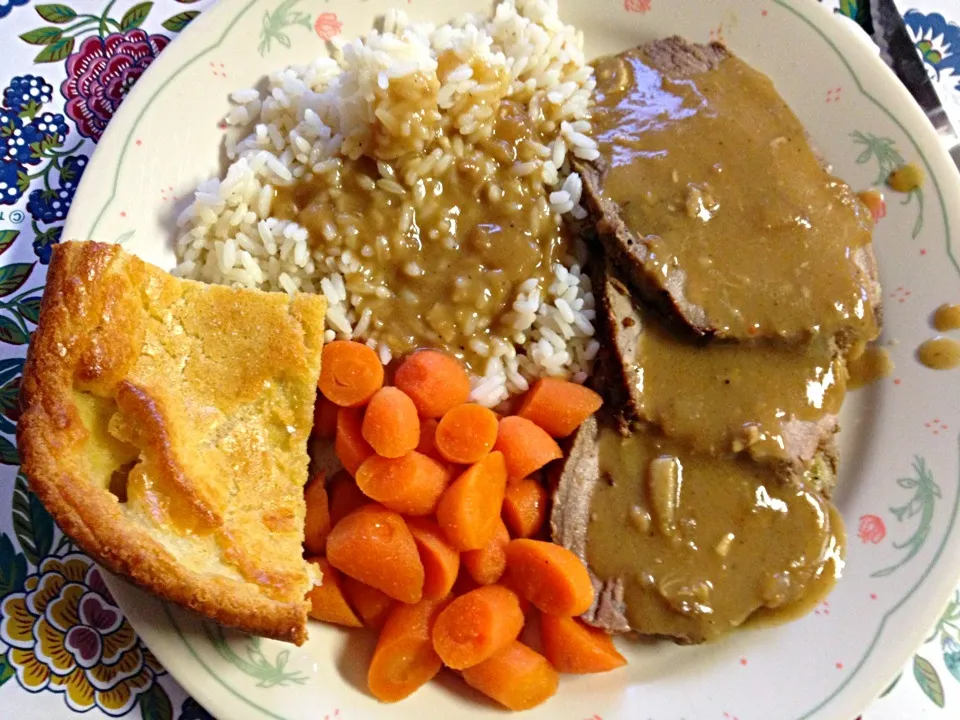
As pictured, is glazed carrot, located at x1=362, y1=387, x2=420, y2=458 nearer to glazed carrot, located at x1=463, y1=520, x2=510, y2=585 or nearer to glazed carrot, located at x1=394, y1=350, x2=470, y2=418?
glazed carrot, located at x1=394, y1=350, x2=470, y2=418

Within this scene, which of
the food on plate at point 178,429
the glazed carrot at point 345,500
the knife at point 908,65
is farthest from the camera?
the knife at point 908,65

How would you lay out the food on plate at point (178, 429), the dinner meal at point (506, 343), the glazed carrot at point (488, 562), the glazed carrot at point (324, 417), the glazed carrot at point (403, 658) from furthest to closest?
1. the glazed carrot at point (324, 417)
2. the glazed carrot at point (488, 562)
3. the glazed carrot at point (403, 658)
4. the dinner meal at point (506, 343)
5. the food on plate at point (178, 429)

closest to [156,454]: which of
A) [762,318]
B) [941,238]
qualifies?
[762,318]

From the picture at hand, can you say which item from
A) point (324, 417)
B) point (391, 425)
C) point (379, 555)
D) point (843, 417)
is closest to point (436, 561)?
point (379, 555)

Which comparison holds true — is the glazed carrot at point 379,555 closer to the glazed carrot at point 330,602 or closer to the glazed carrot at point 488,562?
the glazed carrot at point 330,602

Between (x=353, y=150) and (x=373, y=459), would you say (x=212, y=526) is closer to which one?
(x=373, y=459)

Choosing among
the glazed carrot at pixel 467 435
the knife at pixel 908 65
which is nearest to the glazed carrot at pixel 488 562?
the glazed carrot at pixel 467 435
